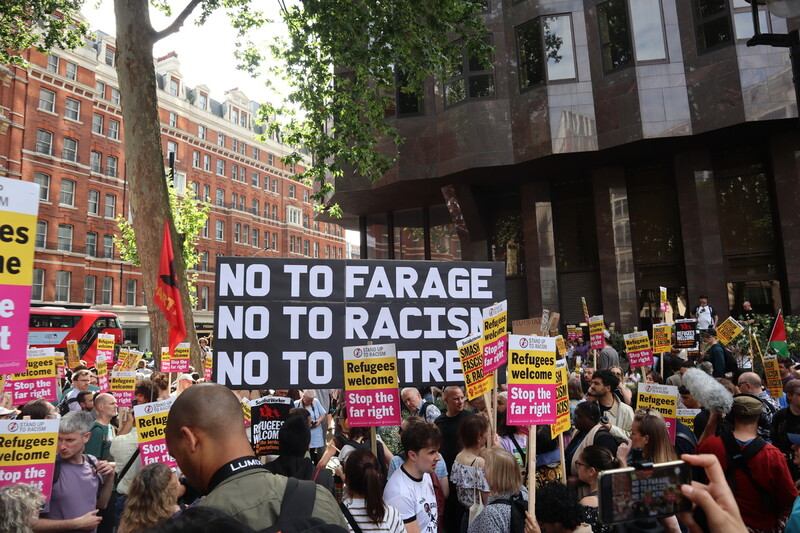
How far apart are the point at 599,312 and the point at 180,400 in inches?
870

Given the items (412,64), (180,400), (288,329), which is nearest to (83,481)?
(288,329)

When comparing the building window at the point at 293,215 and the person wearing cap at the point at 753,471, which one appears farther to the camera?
the building window at the point at 293,215

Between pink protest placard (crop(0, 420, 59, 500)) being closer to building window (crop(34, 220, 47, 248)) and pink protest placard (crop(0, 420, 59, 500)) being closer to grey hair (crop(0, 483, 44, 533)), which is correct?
grey hair (crop(0, 483, 44, 533))

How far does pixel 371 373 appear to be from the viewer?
5723 mm

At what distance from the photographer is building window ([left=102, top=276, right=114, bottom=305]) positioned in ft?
159

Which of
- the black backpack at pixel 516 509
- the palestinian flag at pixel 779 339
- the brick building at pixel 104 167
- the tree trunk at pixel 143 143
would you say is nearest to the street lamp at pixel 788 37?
the black backpack at pixel 516 509

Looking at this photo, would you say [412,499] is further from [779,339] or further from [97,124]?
[97,124]

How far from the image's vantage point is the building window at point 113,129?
5053 centimetres

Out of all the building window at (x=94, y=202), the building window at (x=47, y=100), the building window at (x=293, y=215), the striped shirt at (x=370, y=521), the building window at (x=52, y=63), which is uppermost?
the building window at (x=52, y=63)

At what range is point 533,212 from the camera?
2336cm

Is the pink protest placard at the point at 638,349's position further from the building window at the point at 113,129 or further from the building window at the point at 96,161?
the building window at the point at 113,129

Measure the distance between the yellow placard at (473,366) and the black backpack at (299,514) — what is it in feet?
13.2

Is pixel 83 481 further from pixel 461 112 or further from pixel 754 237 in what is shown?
pixel 754 237

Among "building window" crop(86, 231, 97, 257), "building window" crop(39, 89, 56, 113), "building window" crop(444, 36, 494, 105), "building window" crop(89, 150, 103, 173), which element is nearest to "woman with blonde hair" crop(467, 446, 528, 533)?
"building window" crop(444, 36, 494, 105)
